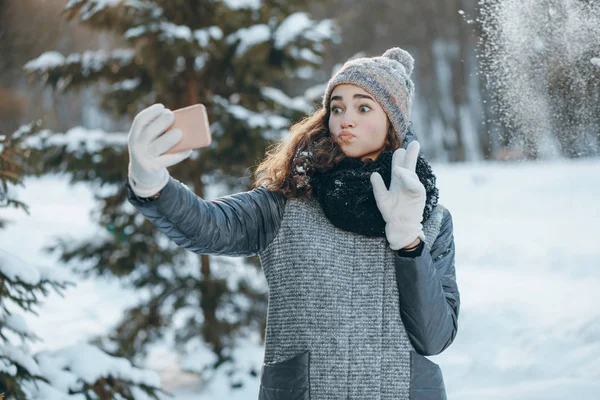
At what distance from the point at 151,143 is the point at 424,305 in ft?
3.12

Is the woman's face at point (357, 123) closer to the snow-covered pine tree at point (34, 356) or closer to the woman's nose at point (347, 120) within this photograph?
the woman's nose at point (347, 120)

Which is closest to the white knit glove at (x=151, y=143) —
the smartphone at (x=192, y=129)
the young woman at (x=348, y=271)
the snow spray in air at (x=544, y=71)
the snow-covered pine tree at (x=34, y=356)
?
the smartphone at (x=192, y=129)

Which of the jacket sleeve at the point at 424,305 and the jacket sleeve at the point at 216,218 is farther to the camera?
the jacket sleeve at the point at 424,305

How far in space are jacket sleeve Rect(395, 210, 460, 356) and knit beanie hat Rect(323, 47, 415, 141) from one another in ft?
1.65

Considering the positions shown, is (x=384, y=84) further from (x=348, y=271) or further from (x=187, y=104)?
(x=187, y=104)

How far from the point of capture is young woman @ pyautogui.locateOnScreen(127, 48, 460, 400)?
2.11 metres

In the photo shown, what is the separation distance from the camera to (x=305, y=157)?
2342mm

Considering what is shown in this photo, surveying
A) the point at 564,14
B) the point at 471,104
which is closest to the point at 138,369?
the point at 564,14

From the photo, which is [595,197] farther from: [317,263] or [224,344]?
[317,263]

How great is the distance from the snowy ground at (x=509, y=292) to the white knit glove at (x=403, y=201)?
312cm

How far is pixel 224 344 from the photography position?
6039mm

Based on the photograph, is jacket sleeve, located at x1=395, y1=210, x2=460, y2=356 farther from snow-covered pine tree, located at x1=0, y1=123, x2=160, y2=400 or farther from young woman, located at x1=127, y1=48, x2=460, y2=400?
snow-covered pine tree, located at x1=0, y1=123, x2=160, y2=400

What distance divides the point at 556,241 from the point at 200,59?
6.69m

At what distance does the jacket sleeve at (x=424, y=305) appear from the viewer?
82.5 inches
